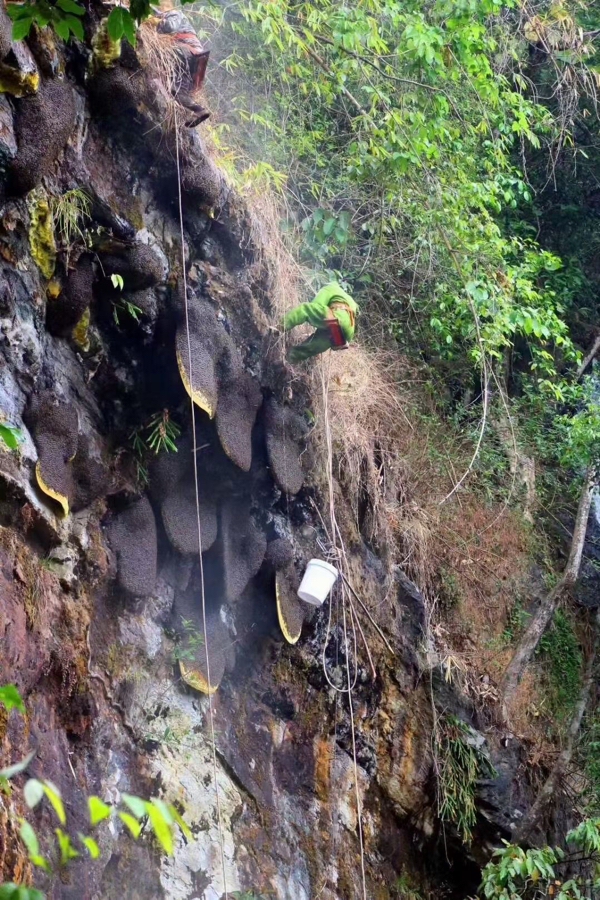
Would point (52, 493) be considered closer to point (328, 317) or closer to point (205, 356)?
point (205, 356)

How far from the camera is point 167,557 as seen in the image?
15.3ft

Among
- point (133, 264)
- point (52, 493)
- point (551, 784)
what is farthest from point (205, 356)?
point (551, 784)

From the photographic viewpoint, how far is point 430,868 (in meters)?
5.64

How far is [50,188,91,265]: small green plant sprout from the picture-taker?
3.92 meters

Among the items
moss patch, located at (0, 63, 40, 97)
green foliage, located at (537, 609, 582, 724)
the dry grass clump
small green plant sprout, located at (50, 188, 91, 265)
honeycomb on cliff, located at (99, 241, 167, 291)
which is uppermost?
moss patch, located at (0, 63, 40, 97)

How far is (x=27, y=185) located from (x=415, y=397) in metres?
4.87

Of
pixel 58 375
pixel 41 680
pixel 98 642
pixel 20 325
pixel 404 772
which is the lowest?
pixel 404 772

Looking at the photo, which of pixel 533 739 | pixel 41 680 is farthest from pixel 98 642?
pixel 533 739

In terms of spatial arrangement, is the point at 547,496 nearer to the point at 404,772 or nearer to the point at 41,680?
the point at 404,772

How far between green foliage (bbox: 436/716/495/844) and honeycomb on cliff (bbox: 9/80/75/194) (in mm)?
4135

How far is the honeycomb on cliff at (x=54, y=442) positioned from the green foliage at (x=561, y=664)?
16.7ft

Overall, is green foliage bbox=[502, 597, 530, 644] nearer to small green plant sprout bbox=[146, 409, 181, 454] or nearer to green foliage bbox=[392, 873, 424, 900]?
green foliage bbox=[392, 873, 424, 900]

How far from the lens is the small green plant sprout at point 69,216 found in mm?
3922

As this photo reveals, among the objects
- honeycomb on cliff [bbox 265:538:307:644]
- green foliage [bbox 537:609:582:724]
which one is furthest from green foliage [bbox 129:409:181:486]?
green foliage [bbox 537:609:582:724]
